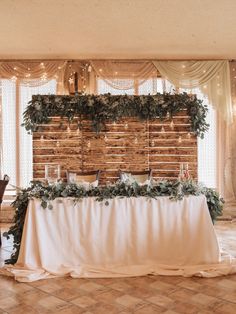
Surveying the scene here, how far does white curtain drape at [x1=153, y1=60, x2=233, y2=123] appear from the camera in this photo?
7262 millimetres

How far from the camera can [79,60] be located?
24.1ft

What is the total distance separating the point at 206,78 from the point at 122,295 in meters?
5.09

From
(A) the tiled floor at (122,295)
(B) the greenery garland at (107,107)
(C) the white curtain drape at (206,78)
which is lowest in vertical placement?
(A) the tiled floor at (122,295)

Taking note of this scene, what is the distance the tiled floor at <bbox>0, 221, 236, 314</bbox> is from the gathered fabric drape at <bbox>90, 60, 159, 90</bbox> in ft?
14.8

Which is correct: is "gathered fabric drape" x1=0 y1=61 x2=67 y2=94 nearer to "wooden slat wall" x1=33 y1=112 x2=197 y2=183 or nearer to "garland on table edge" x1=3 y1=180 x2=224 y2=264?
"wooden slat wall" x1=33 y1=112 x2=197 y2=183

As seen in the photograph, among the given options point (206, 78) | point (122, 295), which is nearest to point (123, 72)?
point (206, 78)

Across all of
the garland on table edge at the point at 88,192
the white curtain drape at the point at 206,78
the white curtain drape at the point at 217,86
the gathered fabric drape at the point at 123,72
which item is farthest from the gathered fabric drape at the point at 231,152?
the garland on table edge at the point at 88,192

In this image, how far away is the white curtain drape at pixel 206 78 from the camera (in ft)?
23.8

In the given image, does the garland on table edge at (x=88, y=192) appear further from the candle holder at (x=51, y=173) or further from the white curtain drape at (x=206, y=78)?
the white curtain drape at (x=206, y=78)

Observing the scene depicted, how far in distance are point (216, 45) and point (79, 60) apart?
261 centimetres

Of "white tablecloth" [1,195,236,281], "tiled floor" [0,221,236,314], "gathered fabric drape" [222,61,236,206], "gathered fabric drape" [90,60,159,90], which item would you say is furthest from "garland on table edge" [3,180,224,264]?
"gathered fabric drape" [90,60,159,90]

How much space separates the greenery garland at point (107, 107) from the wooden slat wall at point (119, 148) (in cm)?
16

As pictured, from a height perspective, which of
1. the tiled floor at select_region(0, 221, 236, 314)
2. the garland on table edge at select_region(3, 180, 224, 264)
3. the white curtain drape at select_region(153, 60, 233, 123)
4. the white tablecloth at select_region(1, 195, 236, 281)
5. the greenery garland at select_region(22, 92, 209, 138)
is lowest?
the tiled floor at select_region(0, 221, 236, 314)

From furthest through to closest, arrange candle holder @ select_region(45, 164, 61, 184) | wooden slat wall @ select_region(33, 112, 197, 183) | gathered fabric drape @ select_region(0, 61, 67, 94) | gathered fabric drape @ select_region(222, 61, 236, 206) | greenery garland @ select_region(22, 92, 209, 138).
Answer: gathered fabric drape @ select_region(222, 61, 236, 206) < gathered fabric drape @ select_region(0, 61, 67, 94) < wooden slat wall @ select_region(33, 112, 197, 183) < greenery garland @ select_region(22, 92, 209, 138) < candle holder @ select_region(45, 164, 61, 184)
